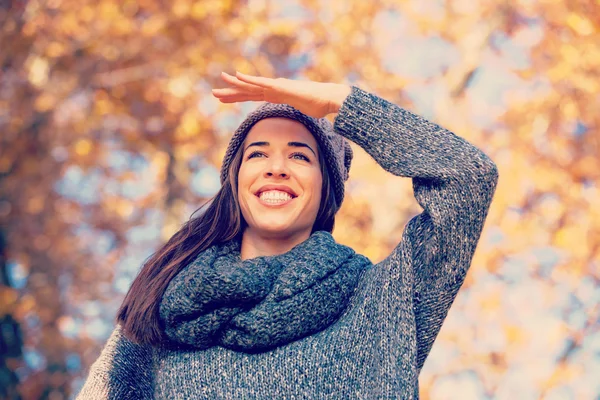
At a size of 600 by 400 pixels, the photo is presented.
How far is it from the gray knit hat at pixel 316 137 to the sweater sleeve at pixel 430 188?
0.94 ft

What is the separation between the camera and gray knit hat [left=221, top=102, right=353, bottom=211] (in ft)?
8.35

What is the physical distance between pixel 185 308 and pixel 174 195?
666 cm

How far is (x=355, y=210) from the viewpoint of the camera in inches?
307

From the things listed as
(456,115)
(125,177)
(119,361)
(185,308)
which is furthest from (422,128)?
(125,177)

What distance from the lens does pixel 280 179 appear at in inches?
97.5

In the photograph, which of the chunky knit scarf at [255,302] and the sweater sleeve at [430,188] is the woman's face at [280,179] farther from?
the sweater sleeve at [430,188]

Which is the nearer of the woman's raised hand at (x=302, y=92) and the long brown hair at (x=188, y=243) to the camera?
the woman's raised hand at (x=302, y=92)

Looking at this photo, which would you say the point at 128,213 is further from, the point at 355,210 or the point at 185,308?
the point at 185,308

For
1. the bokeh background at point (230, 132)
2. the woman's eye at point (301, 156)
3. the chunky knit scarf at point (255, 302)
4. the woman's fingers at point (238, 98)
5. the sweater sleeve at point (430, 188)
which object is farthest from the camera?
the bokeh background at point (230, 132)

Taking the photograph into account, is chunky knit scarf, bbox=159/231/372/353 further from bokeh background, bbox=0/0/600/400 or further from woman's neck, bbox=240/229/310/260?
bokeh background, bbox=0/0/600/400

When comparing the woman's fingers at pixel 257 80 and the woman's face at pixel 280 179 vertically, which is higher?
the woman's fingers at pixel 257 80

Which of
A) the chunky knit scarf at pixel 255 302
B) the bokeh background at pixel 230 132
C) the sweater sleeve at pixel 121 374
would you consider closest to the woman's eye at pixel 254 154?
the chunky knit scarf at pixel 255 302

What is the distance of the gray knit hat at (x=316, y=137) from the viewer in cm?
254

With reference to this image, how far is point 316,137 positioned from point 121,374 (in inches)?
38.4
